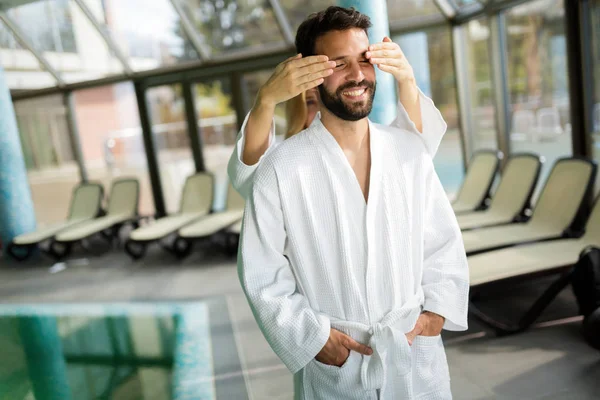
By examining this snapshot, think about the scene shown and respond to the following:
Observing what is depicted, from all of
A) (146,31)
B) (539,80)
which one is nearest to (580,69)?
(539,80)

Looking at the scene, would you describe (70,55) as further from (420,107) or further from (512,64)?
(420,107)

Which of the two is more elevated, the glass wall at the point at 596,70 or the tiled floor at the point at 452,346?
the glass wall at the point at 596,70

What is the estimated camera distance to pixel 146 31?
7660 mm

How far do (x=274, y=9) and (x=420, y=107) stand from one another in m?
5.78

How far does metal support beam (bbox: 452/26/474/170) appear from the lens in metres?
6.98

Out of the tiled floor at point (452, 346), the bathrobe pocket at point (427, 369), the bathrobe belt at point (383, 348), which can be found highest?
the bathrobe belt at point (383, 348)

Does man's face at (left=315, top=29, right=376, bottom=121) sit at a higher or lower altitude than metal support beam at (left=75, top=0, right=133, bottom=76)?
lower

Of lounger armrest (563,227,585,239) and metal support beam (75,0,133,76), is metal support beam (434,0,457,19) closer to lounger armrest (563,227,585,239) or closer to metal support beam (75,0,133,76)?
lounger armrest (563,227,585,239)

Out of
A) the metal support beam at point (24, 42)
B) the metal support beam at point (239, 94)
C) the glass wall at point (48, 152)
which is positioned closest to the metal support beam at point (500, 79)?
the metal support beam at point (239, 94)

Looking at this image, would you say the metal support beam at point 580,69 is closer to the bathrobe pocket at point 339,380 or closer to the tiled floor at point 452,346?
the tiled floor at point 452,346

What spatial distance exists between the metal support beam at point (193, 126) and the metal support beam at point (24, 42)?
2253 mm

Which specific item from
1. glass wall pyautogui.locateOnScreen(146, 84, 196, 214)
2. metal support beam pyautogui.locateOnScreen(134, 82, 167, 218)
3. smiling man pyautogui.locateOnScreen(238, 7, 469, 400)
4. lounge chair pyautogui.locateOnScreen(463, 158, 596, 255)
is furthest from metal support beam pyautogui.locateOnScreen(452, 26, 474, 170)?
smiling man pyautogui.locateOnScreen(238, 7, 469, 400)

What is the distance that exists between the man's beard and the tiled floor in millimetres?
1903

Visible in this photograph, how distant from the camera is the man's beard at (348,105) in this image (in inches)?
51.1
